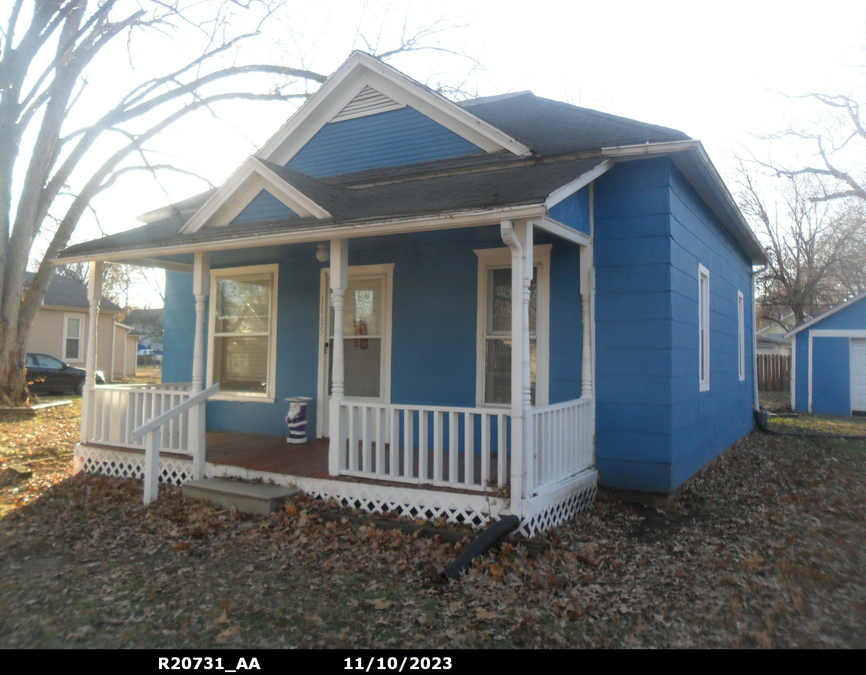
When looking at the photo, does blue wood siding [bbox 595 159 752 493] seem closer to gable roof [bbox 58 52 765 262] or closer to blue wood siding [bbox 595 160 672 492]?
blue wood siding [bbox 595 160 672 492]

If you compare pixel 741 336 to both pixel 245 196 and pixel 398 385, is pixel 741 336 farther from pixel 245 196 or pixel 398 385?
pixel 245 196

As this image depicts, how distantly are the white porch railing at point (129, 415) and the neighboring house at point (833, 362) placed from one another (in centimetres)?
1779

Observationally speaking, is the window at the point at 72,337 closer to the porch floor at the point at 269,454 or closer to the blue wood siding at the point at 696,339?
the porch floor at the point at 269,454

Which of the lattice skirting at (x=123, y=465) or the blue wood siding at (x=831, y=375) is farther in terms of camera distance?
the blue wood siding at (x=831, y=375)

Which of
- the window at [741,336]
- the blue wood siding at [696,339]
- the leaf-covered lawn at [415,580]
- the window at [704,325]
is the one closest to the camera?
the leaf-covered lawn at [415,580]

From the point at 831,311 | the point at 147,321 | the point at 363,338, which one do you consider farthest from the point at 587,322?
the point at 147,321

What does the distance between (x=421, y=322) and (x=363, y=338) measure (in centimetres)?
95

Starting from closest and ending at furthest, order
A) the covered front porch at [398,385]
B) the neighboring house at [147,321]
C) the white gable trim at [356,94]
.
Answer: the covered front porch at [398,385]
the white gable trim at [356,94]
the neighboring house at [147,321]

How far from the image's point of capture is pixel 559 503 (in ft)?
19.9

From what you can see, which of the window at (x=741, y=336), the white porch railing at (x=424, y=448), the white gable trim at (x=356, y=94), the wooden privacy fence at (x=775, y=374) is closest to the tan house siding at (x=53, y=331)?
the white gable trim at (x=356, y=94)

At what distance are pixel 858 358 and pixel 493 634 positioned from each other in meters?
18.7

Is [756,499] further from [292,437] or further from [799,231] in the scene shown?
[799,231]

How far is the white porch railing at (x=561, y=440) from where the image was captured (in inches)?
227
